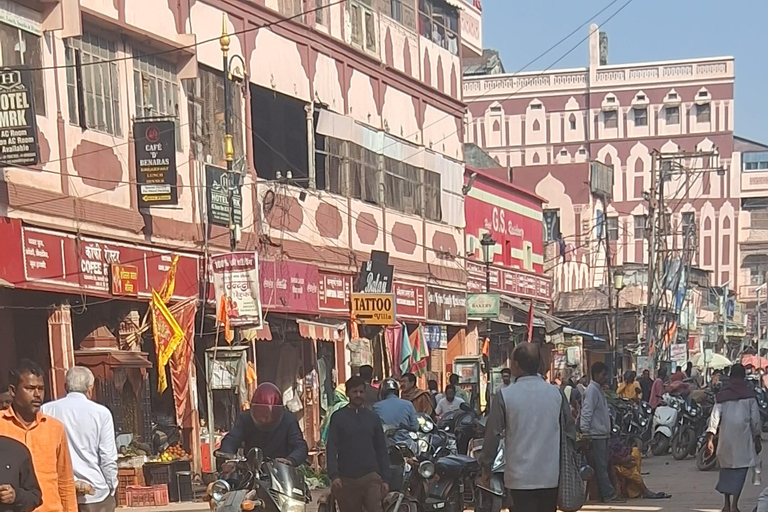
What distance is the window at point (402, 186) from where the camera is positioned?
28.5m

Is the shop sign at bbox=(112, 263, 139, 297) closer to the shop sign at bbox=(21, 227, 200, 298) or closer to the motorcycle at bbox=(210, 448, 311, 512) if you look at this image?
the shop sign at bbox=(21, 227, 200, 298)

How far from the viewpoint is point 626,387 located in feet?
82.1

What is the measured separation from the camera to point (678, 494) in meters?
16.5

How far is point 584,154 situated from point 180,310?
65.0 meters

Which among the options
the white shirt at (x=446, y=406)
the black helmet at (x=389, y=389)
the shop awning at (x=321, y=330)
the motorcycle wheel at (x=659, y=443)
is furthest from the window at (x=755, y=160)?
the black helmet at (x=389, y=389)

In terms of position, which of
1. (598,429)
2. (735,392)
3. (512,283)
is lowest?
(512,283)

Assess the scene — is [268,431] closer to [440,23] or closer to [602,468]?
[602,468]

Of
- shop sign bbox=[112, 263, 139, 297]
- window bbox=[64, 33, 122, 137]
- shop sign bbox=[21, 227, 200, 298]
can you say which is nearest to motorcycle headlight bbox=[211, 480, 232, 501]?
shop sign bbox=[21, 227, 200, 298]

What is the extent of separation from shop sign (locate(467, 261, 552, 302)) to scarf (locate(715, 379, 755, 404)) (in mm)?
21500

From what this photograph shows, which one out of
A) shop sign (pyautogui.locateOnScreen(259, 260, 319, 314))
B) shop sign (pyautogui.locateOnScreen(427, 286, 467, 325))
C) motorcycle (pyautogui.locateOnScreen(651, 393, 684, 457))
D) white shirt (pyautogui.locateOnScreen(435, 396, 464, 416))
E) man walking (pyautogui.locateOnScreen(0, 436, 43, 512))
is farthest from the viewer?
shop sign (pyautogui.locateOnScreen(427, 286, 467, 325))

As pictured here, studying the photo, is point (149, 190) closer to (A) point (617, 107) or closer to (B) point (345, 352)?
(B) point (345, 352)

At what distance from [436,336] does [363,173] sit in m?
6.12

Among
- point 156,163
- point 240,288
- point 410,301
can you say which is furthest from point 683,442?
point 156,163

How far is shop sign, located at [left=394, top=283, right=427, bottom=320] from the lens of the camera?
94.0ft
